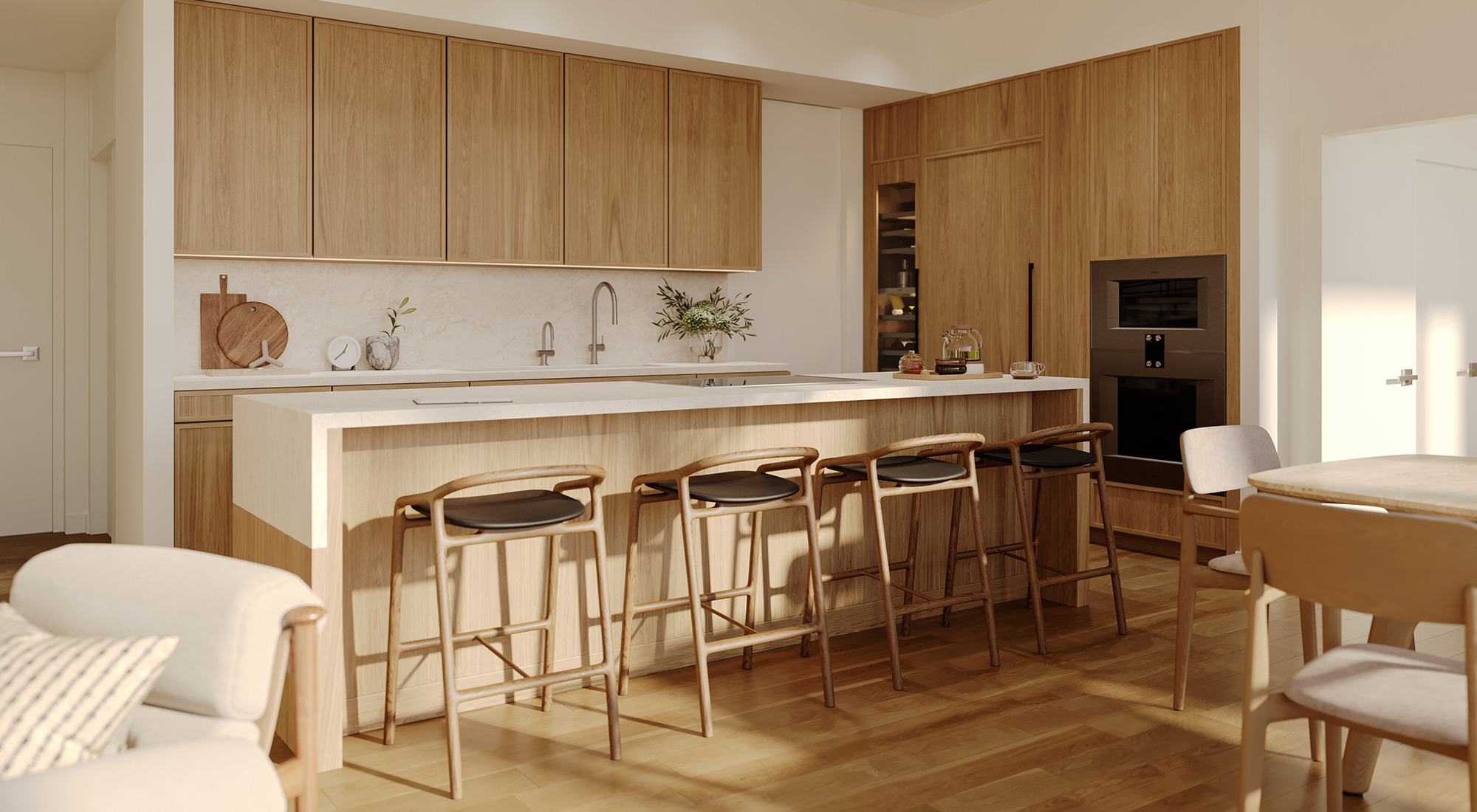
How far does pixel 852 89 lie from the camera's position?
6.50m

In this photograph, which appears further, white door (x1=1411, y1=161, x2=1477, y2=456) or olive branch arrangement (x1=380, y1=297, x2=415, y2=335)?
white door (x1=1411, y1=161, x2=1477, y2=456)

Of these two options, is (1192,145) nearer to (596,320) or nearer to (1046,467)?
(1046,467)

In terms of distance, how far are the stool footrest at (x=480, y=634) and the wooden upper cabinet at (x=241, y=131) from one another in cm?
252

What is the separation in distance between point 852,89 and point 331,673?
15.7ft

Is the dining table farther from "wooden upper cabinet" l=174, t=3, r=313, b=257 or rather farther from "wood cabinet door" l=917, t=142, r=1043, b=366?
"wooden upper cabinet" l=174, t=3, r=313, b=257

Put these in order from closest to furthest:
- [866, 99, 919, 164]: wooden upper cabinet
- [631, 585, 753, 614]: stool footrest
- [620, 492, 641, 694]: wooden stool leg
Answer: [620, 492, 641, 694]: wooden stool leg, [631, 585, 753, 614]: stool footrest, [866, 99, 919, 164]: wooden upper cabinet

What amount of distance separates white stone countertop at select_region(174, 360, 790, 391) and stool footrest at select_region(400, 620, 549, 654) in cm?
199

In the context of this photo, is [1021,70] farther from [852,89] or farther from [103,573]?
[103,573]

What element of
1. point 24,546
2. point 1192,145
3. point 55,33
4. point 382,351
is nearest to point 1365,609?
point 1192,145

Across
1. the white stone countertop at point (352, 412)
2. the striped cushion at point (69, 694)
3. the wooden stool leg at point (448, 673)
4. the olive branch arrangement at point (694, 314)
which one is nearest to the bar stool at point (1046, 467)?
the white stone countertop at point (352, 412)

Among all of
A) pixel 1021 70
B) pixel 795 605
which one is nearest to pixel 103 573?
pixel 795 605

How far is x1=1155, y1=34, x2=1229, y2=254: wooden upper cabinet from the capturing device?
16.8 feet

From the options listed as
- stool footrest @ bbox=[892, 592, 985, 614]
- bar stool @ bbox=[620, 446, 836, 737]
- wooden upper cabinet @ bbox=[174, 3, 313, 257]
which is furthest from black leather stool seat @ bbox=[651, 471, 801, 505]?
wooden upper cabinet @ bbox=[174, 3, 313, 257]

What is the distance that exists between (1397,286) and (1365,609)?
425 centimetres
